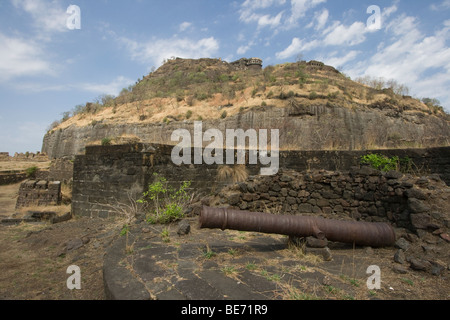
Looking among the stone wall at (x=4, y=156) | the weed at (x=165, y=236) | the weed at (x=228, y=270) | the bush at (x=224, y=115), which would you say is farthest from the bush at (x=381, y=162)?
the stone wall at (x=4, y=156)

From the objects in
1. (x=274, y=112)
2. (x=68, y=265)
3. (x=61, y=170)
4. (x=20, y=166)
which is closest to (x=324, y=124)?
(x=274, y=112)

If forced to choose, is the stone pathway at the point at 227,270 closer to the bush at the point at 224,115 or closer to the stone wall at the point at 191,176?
the stone wall at the point at 191,176

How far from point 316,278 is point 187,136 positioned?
20.0 meters

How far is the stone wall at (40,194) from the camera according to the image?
11.0 metres

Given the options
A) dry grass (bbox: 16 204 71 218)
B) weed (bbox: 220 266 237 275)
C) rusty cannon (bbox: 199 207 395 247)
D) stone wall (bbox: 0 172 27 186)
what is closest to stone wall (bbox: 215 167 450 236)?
rusty cannon (bbox: 199 207 395 247)

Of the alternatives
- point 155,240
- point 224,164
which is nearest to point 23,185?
point 224,164

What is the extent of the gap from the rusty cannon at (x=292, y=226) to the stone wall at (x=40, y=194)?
34.0 feet

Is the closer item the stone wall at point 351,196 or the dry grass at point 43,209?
the stone wall at point 351,196

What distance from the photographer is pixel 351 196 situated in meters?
5.12

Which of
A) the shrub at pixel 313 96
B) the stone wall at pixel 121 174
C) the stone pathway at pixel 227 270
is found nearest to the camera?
the stone pathway at pixel 227 270

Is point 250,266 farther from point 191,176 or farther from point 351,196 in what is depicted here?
point 191,176

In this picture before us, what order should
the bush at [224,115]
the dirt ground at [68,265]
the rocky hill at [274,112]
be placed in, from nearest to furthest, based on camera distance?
the dirt ground at [68,265] → the rocky hill at [274,112] → the bush at [224,115]

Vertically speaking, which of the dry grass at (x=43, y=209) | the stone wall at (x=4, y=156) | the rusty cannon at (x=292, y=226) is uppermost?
the stone wall at (x=4, y=156)
